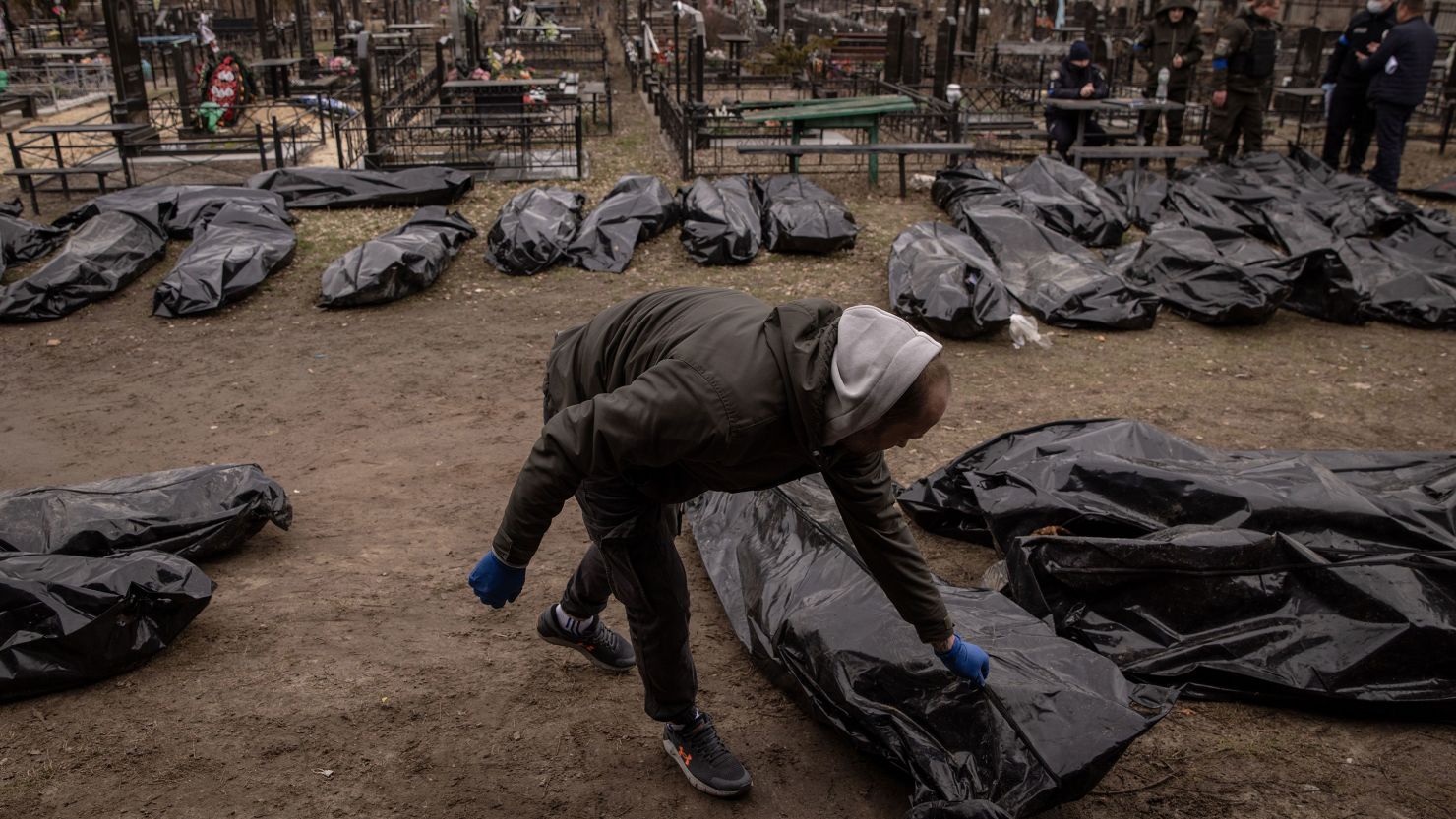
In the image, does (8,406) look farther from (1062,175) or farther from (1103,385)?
(1062,175)

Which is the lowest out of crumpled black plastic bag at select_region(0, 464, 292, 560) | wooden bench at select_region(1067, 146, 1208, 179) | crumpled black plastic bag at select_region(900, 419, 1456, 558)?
crumpled black plastic bag at select_region(0, 464, 292, 560)

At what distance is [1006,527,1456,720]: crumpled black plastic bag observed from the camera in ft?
Answer: 9.80

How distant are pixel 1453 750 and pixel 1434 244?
639cm

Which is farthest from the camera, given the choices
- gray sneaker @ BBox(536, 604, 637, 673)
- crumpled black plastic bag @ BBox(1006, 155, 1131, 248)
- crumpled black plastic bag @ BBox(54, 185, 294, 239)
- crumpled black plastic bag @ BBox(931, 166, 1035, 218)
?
crumpled black plastic bag @ BBox(931, 166, 1035, 218)

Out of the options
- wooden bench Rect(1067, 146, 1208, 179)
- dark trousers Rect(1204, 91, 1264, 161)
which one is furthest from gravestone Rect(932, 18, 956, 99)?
dark trousers Rect(1204, 91, 1264, 161)

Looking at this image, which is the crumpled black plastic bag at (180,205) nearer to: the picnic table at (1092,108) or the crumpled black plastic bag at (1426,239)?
the picnic table at (1092,108)

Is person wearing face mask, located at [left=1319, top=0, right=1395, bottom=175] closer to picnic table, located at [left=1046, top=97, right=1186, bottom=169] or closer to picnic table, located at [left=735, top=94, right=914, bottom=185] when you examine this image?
picnic table, located at [left=1046, top=97, right=1186, bottom=169]

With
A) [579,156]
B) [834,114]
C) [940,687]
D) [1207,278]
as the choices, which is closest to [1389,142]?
[1207,278]

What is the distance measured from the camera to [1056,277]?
7309mm

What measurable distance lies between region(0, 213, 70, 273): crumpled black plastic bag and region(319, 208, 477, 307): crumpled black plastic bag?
2597 mm

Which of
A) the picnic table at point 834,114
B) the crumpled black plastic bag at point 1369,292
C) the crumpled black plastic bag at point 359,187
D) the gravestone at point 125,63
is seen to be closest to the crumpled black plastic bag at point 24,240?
the crumpled black plastic bag at point 359,187

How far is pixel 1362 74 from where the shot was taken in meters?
10.8

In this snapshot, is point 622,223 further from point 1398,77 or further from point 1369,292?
point 1398,77

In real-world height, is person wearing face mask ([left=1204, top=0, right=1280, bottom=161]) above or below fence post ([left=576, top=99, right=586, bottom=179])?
above
